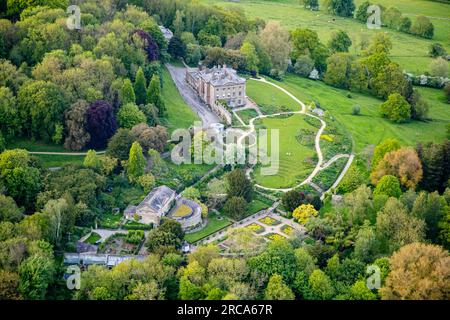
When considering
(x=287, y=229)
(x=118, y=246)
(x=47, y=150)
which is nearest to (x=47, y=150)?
(x=47, y=150)

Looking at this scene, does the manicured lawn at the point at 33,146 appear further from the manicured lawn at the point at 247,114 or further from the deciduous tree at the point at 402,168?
the deciduous tree at the point at 402,168

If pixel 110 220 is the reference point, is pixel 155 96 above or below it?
above

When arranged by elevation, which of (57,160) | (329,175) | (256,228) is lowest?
(256,228)

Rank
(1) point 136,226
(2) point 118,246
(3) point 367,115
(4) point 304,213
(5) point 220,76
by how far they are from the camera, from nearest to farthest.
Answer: (2) point 118,246, (1) point 136,226, (4) point 304,213, (5) point 220,76, (3) point 367,115

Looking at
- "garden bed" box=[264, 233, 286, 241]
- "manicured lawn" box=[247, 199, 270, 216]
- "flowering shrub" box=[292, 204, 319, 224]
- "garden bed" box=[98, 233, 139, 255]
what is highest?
"flowering shrub" box=[292, 204, 319, 224]

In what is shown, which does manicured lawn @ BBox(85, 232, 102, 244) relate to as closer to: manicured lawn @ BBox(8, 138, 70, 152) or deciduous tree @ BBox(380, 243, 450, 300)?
manicured lawn @ BBox(8, 138, 70, 152)

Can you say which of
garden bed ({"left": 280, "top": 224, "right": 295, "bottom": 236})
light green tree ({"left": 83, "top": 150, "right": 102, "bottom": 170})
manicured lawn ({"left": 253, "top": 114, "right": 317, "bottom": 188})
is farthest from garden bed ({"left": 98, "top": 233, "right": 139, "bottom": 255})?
manicured lawn ({"left": 253, "top": 114, "right": 317, "bottom": 188})

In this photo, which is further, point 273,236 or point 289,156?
point 289,156

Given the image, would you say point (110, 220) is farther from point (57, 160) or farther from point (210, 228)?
point (57, 160)
